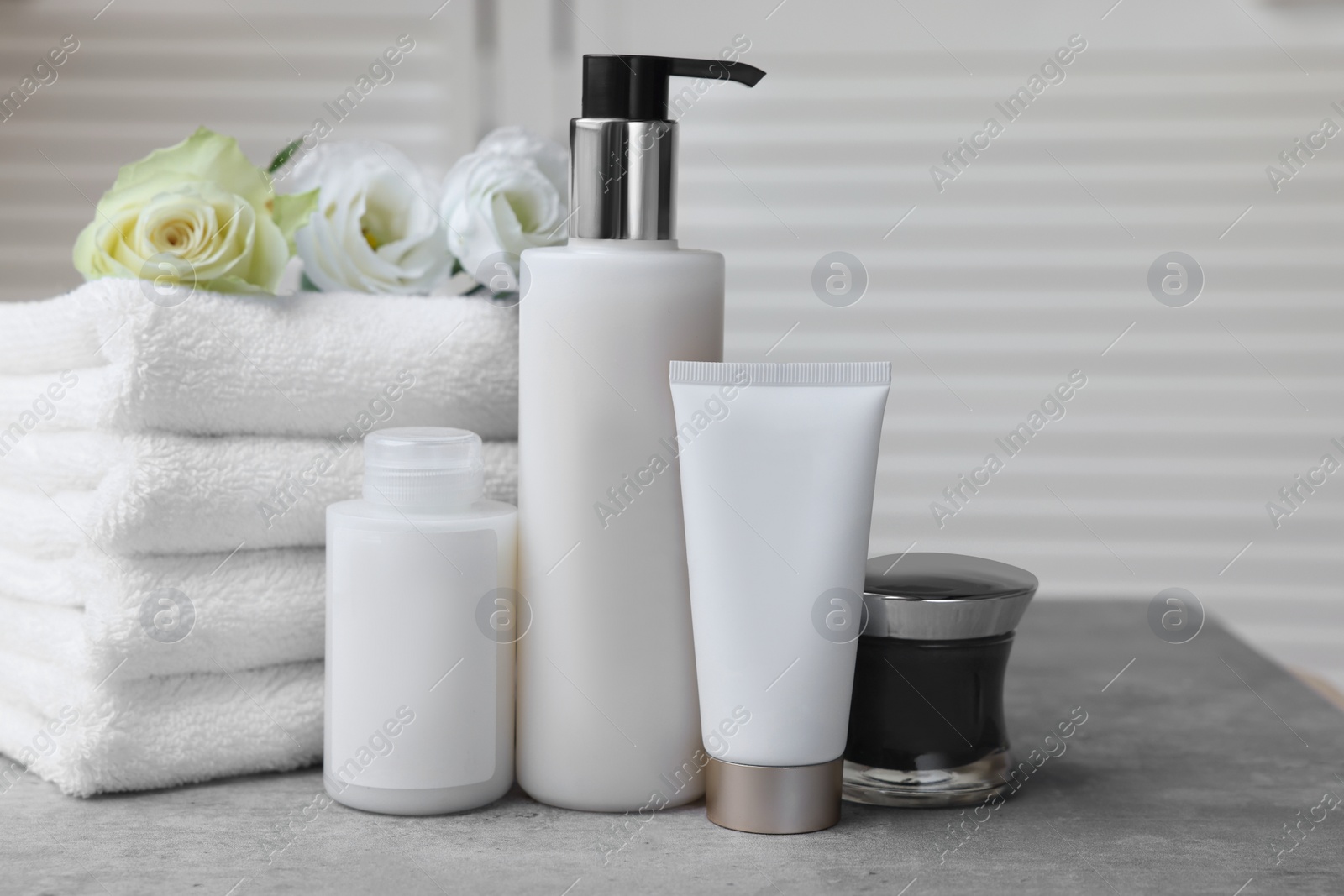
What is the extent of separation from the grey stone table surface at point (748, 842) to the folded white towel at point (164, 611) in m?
0.06

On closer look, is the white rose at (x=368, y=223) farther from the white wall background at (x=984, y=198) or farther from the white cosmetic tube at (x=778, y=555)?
the white wall background at (x=984, y=198)

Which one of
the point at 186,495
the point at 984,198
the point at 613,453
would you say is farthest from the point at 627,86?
the point at 984,198

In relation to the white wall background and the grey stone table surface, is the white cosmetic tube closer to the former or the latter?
the grey stone table surface

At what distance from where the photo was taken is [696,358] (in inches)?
19.6

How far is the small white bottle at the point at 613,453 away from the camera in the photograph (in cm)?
49

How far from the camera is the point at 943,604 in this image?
1.60 ft

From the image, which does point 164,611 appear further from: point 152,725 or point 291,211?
point 291,211

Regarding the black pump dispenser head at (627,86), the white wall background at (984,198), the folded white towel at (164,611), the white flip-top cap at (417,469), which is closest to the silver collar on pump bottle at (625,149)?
the black pump dispenser head at (627,86)

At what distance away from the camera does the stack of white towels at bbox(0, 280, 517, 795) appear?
1.64 ft

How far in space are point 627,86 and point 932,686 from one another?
0.92ft

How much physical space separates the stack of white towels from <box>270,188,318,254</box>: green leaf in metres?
0.04

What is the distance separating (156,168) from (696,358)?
26cm

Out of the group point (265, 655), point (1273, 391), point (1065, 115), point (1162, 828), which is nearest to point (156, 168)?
point (265, 655)

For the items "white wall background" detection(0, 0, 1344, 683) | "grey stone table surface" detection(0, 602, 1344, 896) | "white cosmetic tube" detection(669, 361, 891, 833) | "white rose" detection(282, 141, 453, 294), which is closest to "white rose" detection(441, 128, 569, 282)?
"white rose" detection(282, 141, 453, 294)
